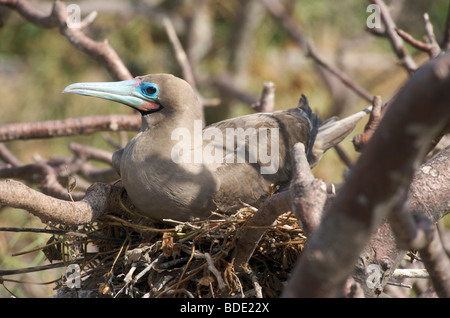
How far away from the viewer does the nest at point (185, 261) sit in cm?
295

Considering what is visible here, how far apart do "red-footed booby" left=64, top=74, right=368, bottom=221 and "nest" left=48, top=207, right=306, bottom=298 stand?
14 centimetres

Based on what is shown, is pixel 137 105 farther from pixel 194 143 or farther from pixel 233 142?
A: pixel 233 142

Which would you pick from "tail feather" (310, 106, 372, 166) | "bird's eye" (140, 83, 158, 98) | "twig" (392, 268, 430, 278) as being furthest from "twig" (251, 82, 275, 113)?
"twig" (392, 268, 430, 278)

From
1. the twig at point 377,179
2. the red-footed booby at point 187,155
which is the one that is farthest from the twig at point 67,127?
the twig at point 377,179

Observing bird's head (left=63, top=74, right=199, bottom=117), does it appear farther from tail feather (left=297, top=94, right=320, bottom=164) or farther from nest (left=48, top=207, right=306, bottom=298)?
tail feather (left=297, top=94, right=320, bottom=164)

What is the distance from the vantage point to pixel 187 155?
11.3 ft

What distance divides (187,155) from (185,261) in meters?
0.67

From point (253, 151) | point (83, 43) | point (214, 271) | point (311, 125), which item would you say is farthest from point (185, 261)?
point (83, 43)

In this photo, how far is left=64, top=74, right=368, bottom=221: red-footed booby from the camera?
336 centimetres

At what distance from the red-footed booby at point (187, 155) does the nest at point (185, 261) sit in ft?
0.47

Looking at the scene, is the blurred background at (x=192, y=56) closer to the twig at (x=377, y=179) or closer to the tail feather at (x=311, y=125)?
the tail feather at (x=311, y=125)

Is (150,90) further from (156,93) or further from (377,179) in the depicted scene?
A: (377,179)
